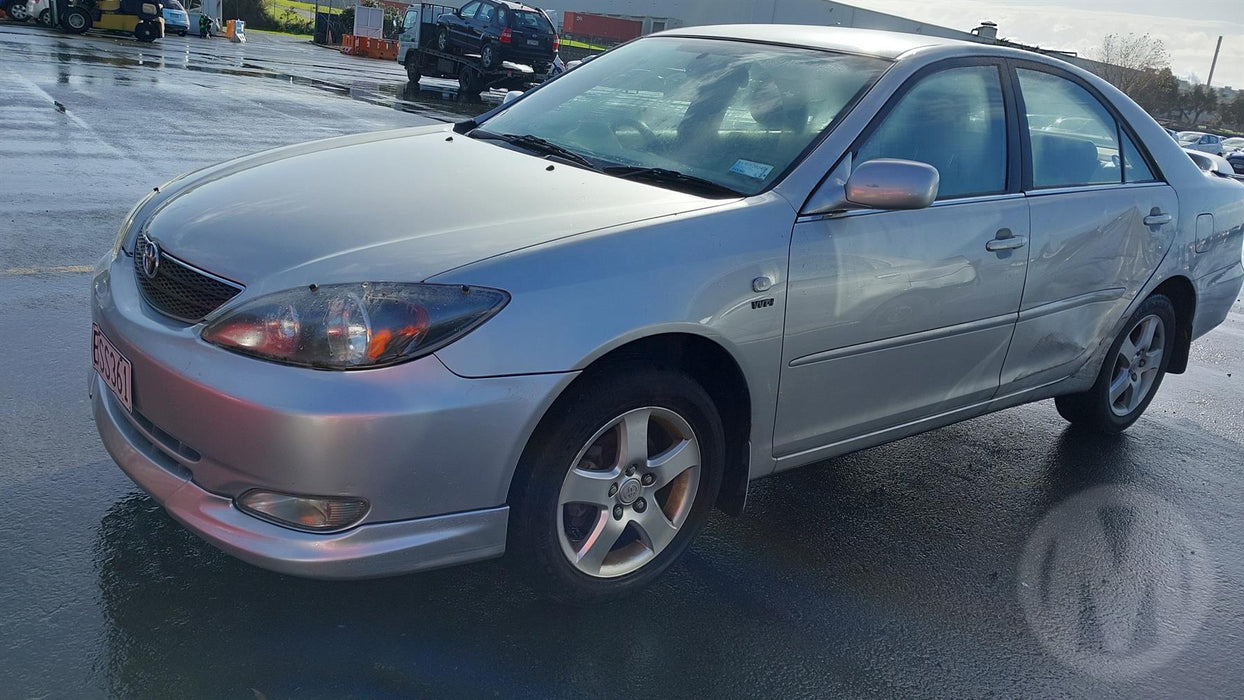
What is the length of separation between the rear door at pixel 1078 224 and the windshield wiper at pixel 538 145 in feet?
5.60

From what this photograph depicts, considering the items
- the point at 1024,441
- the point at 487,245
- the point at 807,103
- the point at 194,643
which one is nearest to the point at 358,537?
the point at 194,643

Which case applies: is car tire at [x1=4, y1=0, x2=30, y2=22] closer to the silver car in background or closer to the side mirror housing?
the silver car in background

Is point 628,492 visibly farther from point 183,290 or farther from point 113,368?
point 113,368

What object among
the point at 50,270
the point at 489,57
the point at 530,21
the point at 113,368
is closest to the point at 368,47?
the point at 530,21

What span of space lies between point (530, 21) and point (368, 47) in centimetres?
1481

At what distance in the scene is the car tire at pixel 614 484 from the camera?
266 centimetres

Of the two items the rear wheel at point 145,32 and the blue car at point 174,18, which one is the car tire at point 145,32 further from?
the blue car at point 174,18

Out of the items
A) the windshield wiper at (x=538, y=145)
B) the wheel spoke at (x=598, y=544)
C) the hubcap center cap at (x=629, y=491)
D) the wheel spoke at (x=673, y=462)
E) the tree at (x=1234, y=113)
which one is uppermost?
the tree at (x=1234, y=113)

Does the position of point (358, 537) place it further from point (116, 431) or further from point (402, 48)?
point (402, 48)

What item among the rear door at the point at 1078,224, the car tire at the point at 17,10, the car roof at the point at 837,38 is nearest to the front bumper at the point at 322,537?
the car roof at the point at 837,38

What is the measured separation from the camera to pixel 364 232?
2.75m

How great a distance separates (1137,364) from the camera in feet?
16.0

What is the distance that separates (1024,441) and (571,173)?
278cm

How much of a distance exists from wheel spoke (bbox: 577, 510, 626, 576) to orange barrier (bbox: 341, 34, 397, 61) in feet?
124
